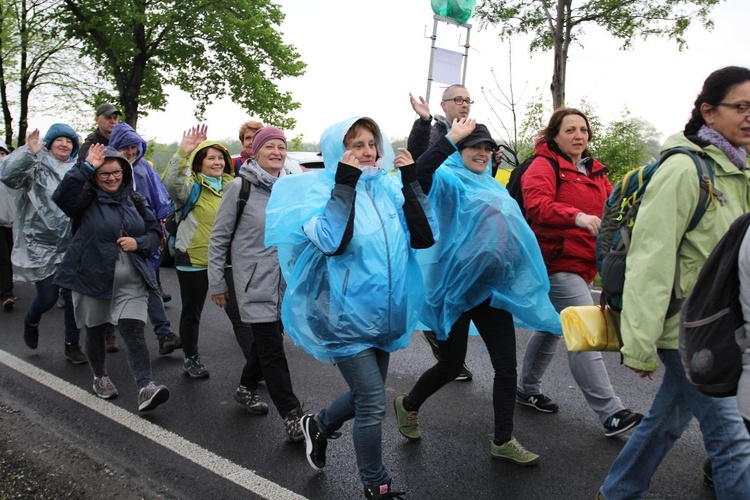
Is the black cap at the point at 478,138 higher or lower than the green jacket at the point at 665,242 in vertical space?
higher

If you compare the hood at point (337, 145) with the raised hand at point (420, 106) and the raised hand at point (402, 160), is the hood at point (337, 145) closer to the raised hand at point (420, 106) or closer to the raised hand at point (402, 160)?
the raised hand at point (402, 160)

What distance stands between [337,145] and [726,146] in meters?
1.65

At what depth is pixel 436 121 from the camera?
5.04 meters

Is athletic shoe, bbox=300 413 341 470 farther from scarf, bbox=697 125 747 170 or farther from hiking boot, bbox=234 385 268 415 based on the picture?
scarf, bbox=697 125 747 170

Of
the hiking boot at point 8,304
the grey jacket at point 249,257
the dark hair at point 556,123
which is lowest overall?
the hiking boot at point 8,304

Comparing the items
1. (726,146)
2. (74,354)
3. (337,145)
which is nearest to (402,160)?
(337,145)

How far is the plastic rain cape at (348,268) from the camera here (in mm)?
3070

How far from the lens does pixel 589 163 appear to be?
4.40 meters

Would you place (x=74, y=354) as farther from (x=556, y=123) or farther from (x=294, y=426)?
(x=556, y=123)

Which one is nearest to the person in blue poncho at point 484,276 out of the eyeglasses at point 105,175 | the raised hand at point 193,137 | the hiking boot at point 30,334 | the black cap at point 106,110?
the eyeglasses at point 105,175

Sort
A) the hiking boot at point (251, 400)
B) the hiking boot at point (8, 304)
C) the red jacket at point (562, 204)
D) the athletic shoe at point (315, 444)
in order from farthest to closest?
1. the hiking boot at point (8, 304)
2. the hiking boot at point (251, 400)
3. the red jacket at point (562, 204)
4. the athletic shoe at point (315, 444)

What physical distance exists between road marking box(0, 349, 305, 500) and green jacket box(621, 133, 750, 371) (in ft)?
6.06

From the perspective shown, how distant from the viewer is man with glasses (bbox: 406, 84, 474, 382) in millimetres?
4328

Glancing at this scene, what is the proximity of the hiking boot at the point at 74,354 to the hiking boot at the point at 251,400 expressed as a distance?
5.87 ft
